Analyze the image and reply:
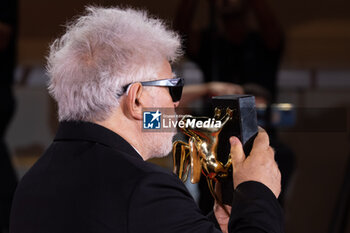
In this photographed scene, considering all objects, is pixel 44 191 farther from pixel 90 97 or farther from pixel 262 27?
pixel 262 27

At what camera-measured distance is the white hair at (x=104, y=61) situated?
36.2 inches

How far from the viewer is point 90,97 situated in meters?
0.93

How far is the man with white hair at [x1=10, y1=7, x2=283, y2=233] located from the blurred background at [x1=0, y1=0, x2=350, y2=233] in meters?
1.13

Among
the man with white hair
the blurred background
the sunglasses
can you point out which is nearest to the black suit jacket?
the man with white hair

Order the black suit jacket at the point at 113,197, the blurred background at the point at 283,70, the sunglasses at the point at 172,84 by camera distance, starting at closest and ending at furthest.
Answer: the black suit jacket at the point at 113,197
the sunglasses at the point at 172,84
the blurred background at the point at 283,70

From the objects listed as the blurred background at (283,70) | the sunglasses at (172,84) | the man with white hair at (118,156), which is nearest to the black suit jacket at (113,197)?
→ the man with white hair at (118,156)

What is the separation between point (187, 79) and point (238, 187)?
1.43 meters

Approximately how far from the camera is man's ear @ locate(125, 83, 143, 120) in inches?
36.4

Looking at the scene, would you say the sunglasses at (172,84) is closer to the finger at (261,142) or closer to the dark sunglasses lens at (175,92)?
the dark sunglasses lens at (175,92)

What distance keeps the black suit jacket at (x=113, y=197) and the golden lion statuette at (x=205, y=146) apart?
64 millimetres

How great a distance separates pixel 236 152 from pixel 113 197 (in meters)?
0.21

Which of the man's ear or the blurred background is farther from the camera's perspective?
the blurred background

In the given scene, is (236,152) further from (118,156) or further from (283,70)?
(283,70)

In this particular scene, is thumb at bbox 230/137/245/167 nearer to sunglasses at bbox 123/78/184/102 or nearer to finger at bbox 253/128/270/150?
finger at bbox 253/128/270/150
